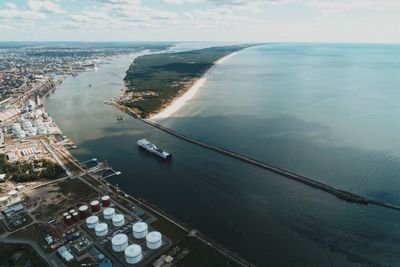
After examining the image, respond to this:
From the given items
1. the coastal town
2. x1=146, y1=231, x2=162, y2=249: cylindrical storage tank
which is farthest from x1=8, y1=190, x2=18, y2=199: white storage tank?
x1=146, y1=231, x2=162, y2=249: cylindrical storage tank

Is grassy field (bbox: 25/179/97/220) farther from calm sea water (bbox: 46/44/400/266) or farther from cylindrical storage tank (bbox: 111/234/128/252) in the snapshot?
cylindrical storage tank (bbox: 111/234/128/252)

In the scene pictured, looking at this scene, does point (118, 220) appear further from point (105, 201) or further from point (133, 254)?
point (133, 254)

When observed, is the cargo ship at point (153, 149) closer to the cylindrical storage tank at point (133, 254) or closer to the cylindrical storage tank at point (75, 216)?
the cylindrical storage tank at point (75, 216)

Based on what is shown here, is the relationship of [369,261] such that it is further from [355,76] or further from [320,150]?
[355,76]

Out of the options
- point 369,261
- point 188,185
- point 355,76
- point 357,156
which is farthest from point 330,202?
point 355,76

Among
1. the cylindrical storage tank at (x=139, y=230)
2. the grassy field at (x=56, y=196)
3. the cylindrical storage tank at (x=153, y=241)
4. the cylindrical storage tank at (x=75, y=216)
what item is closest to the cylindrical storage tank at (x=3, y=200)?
the grassy field at (x=56, y=196)
